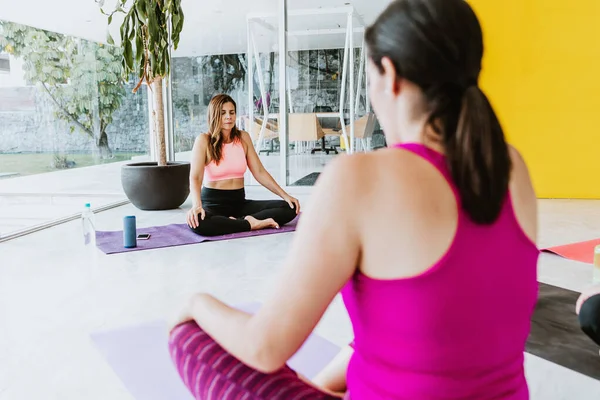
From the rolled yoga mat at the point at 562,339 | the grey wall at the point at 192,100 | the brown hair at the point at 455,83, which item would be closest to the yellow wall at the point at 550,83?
the grey wall at the point at 192,100

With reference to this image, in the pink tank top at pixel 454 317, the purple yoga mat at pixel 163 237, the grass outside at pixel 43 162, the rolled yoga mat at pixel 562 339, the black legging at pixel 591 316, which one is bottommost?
the purple yoga mat at pixel 163 237

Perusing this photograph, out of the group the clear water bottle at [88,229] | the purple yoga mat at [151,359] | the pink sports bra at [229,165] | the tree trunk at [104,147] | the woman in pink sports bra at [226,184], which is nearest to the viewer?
the purple yoga mat at [151,359]

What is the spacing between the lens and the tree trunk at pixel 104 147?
17.6 ft

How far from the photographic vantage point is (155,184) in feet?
15.5

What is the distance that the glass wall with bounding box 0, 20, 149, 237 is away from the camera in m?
4.14

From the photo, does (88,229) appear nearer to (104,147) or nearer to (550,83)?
(104,147)

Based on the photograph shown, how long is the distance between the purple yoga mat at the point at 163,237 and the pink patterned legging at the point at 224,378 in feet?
8.36

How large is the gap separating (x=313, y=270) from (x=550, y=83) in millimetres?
5215

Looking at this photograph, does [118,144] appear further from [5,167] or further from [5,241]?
[5,241]

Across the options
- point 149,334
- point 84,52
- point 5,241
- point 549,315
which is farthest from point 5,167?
point 549,315

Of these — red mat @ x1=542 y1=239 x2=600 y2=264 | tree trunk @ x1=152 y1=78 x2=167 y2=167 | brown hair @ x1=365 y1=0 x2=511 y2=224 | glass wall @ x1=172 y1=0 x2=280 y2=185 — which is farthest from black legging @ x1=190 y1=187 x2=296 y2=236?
brown hair @ x1=365 y1=0 x2=511 y2=224

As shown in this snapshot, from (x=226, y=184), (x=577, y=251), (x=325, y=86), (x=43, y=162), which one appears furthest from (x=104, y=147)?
(x=577, y=251)

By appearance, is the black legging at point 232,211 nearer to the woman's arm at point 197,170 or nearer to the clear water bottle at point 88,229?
the woman's arm at point 197,170

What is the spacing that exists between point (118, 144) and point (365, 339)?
17.3 feet
